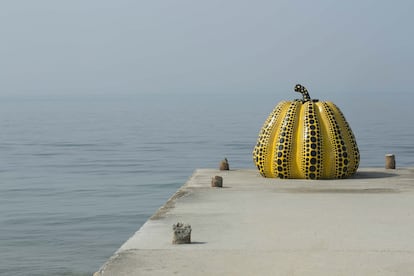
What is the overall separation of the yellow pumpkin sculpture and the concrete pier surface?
69cm

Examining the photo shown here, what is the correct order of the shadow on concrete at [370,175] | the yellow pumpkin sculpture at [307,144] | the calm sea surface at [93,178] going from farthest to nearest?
the shadow on concrete at [370,175]
the yellow pumpkin sculpture at [307,144]
the calm sea surface at [93,178]

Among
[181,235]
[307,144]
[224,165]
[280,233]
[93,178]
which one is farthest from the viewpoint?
[93,178]

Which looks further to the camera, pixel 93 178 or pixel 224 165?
pixel 93 178

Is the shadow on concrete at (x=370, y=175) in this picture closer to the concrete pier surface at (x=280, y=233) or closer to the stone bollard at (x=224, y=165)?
the concrete pier surface at (x=280, y=233)

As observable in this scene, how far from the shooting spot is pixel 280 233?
1307 centimetres

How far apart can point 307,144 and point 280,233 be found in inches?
264

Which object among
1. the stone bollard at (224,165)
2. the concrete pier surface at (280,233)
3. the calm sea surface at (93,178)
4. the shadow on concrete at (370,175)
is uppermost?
the concrete pier surface at (280,233)

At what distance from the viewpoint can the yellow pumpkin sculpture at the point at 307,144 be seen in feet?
64.6

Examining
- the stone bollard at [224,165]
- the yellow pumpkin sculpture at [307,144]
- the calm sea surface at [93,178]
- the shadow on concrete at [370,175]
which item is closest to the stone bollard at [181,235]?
the calm sea surface at [93,178]

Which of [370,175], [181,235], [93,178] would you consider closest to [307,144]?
[370,175]

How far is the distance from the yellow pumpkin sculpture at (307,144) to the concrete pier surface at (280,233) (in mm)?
692

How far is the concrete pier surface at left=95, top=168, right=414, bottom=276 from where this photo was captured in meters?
11.0

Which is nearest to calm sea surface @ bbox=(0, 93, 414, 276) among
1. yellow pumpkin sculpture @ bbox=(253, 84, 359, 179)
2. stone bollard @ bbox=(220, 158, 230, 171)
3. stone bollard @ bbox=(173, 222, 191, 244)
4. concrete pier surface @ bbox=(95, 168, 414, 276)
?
stone bollard @ bbox=(220, 158, 230, 171)

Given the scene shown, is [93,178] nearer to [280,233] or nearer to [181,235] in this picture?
[280,233]
